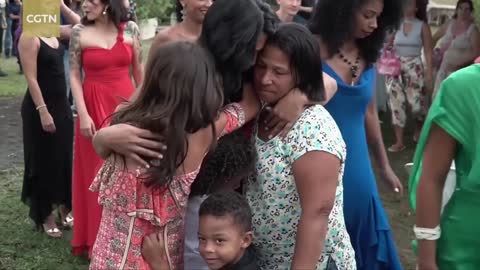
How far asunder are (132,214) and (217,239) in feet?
0.97

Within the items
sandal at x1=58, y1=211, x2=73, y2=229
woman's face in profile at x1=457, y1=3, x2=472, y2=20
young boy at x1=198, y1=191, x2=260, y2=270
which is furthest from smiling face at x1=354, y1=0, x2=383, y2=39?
woman's face in profile at x1=457, y1=3, x2=472, y2=20

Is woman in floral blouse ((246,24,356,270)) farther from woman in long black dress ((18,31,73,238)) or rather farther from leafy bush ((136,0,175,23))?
leafy bush ((136,0,175,23))

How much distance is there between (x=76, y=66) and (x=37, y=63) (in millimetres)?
524

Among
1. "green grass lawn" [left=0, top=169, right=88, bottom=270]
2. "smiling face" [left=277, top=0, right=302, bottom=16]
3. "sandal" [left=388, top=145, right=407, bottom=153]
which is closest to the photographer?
"smiling face" [left=277, top=0, right=302, bottom=16]

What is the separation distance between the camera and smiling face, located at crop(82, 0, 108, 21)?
4.72 meters

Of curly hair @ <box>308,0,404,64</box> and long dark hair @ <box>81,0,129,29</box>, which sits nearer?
curly hair @ <box>308,0,404,64</box>

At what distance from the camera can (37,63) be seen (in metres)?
5.17

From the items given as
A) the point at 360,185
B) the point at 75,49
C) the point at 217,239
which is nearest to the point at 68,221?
the point at 75,49

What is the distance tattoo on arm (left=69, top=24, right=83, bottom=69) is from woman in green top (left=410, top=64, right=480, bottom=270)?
2.87m

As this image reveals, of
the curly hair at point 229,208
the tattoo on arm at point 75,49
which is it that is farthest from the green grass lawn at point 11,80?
the curly hair at point 229,208

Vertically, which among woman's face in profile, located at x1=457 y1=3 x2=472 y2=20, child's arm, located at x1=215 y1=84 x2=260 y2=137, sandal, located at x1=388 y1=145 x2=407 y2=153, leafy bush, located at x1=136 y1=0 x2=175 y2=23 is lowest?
leafy bush, located at x1=136 y1=0 x2=175 y2=23

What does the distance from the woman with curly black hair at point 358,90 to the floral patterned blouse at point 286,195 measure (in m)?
0.60

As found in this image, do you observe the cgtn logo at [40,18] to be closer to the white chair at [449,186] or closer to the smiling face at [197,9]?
the smiling face at [197,9]

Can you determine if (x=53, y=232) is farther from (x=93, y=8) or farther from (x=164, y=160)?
(x=164, y=160)
